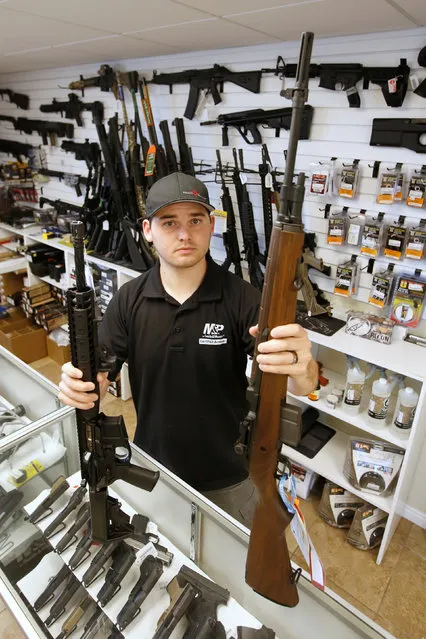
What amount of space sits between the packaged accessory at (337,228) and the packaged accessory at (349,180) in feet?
0.41

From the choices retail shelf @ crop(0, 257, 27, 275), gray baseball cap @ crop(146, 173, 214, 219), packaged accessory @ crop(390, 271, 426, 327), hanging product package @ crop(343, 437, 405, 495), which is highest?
gray baseball cap @ crop(146, 173, 214, 219)

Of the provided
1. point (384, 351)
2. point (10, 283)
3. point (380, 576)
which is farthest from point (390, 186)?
point (10, 283)

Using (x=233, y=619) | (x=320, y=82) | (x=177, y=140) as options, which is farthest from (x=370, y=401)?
(x=177, y=140)

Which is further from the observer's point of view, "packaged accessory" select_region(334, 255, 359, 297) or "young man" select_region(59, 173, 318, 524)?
"packaged accessory" select_region(334, 255, 359, 297)

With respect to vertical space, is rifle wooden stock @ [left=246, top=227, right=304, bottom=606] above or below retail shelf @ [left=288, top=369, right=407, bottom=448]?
above

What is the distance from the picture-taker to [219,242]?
10.3 ft

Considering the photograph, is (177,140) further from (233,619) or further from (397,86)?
(233,619)

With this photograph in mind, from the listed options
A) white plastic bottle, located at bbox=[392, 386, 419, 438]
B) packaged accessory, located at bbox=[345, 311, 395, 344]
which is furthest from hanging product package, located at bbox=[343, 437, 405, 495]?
packaged accessory, located at bbox=[345, 311, 395, 344]

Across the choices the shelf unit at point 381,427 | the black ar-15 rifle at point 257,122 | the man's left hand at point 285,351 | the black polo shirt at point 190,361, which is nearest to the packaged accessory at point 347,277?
the shelf unit at point 381,427

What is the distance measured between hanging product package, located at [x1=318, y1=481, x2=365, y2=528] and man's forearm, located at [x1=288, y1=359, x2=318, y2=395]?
1.65 m

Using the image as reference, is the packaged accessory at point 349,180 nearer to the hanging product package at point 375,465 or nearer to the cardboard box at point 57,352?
the hanging product package at point 375,465

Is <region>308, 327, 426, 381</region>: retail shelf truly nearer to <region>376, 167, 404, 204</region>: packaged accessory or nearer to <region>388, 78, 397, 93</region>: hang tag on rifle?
<region>376, 167, 404, 204</region>: packaged accessory

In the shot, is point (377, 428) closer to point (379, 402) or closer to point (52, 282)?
point (379, 402)

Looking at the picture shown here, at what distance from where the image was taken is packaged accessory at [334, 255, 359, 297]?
244 cm
